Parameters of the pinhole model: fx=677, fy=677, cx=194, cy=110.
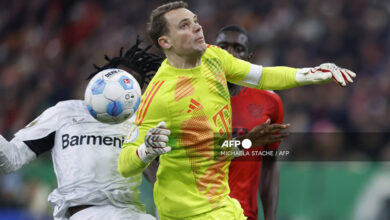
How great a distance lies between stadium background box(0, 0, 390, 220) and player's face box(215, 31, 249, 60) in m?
2.73

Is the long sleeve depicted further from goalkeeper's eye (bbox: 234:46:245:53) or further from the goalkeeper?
goalkeeper's eye (bbox: 234:46:245:53)

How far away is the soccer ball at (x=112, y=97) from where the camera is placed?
4.59 meters

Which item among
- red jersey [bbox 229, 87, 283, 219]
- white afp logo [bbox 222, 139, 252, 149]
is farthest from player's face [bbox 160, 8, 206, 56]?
red jersey [bbox 229, 87, 283, 219]

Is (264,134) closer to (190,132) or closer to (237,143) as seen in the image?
(237,143)

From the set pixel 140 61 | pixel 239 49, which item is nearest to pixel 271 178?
pixel 239 49

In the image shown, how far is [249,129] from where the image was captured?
5.56 metres

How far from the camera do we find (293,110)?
10039mm

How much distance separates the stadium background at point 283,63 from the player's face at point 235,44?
8.97ft

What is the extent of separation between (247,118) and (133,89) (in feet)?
4.23

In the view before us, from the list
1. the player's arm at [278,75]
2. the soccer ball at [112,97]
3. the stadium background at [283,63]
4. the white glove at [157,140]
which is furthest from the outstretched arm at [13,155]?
the stadium background at [283,63]

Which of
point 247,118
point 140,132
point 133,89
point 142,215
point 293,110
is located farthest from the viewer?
point 293,110

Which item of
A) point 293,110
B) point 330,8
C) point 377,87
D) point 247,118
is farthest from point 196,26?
point 330,8

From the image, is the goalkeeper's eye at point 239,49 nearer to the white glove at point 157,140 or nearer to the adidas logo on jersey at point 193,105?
the adidas logo on jersey at point 193,105

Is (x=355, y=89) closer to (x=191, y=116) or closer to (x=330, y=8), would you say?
(x=330, y=8)
